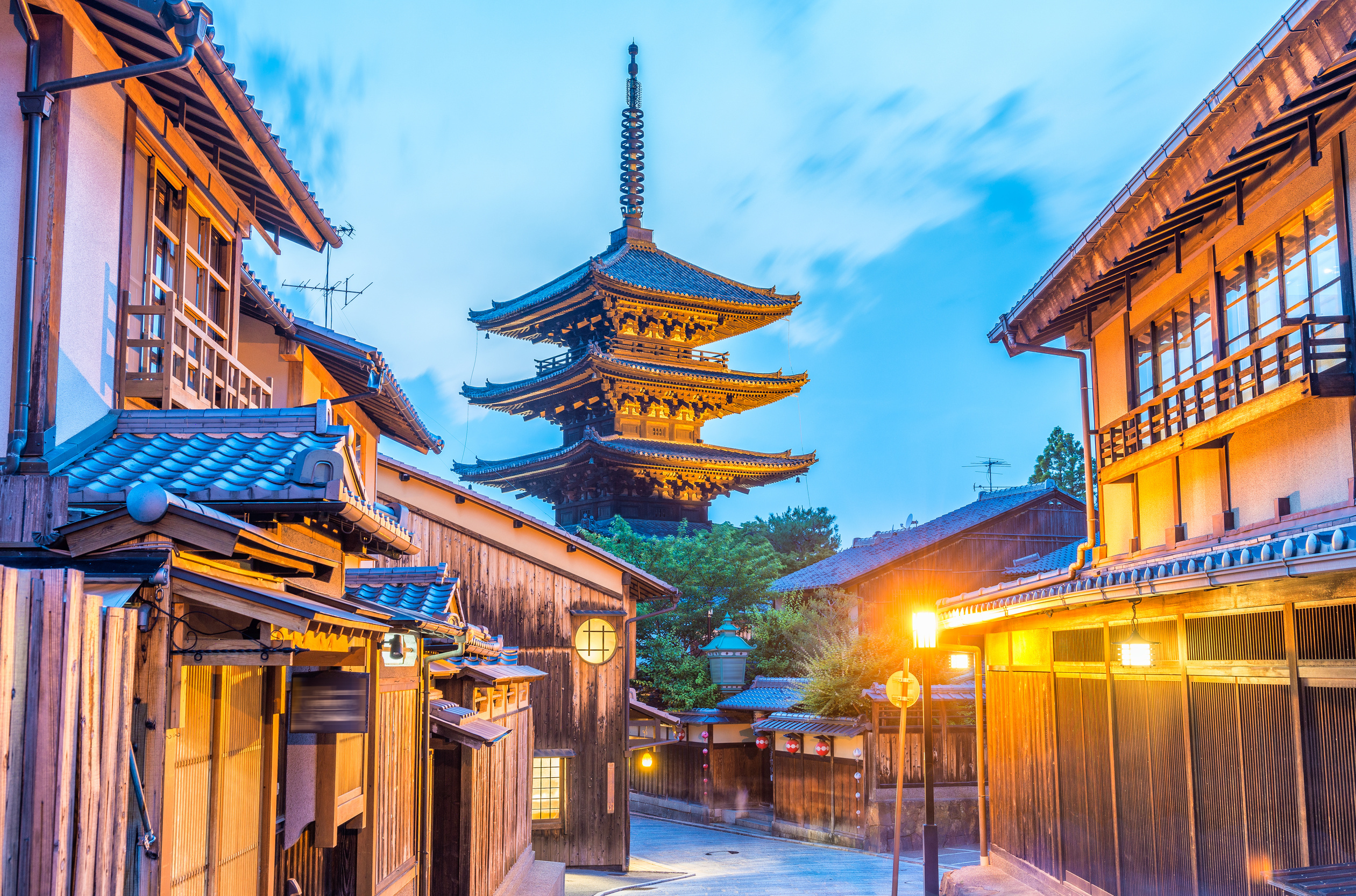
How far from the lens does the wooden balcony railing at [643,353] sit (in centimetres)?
4112

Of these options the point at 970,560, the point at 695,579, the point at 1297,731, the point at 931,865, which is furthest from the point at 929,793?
the point at 970,560

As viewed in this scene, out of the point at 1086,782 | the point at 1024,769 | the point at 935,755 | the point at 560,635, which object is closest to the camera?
the point at 1086,782

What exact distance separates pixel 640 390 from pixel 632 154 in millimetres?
12884

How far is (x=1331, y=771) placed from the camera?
7.77m

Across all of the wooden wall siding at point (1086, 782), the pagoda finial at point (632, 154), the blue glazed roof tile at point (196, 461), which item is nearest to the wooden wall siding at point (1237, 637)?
the wooden wall siding at point (1086, 782)

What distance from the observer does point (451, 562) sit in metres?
21.6

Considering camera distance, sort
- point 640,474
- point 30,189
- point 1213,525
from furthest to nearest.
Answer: point 640,474 < point 1213,525 < point 30,189

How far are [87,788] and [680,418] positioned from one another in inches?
1543

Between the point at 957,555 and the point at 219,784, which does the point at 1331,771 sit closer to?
the point at 219,784

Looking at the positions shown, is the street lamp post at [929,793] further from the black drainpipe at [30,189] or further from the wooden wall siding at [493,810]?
the black drainpipe at [30,189]

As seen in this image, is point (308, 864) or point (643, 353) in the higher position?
point (643, 353)

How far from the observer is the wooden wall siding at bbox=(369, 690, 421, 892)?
363 inches

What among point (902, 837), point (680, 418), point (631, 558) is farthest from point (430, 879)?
point (680, 418)

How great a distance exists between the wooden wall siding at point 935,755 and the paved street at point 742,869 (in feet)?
7.12
